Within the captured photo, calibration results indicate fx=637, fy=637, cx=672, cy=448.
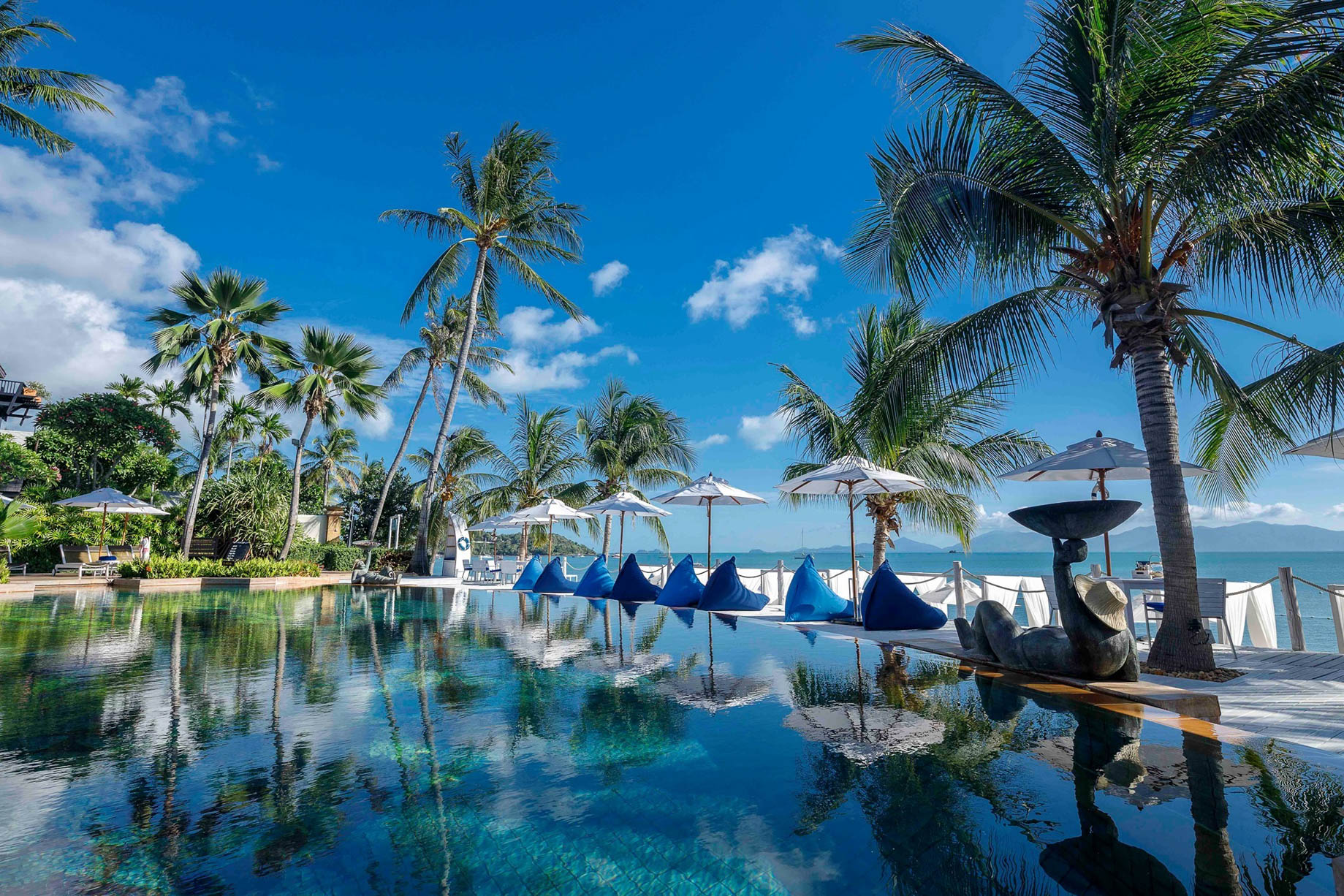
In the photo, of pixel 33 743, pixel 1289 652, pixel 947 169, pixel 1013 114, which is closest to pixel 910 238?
pixel 947 169

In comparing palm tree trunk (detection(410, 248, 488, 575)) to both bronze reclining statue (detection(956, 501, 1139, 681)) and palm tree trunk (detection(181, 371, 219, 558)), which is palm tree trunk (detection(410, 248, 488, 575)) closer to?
palm tree trunk (detection(181, 371, 219, 558))

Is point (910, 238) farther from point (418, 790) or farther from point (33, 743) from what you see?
point (33, 743)

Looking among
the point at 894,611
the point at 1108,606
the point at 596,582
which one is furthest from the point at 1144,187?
the point at 596,582

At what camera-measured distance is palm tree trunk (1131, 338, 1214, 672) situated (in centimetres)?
611

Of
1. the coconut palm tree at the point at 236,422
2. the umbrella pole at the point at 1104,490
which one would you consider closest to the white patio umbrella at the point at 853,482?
the umbrella pole at the point at 1104,490

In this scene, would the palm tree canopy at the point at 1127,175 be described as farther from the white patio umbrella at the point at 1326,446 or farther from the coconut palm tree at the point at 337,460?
the coconut palm tree at the point at 337,460

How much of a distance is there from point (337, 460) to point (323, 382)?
22.7m

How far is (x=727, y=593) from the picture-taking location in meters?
12.5

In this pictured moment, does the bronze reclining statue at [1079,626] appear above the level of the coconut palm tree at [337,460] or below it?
below

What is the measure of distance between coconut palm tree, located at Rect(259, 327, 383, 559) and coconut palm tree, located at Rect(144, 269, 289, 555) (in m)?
1.38

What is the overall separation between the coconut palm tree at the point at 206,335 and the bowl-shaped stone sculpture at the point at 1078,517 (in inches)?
829

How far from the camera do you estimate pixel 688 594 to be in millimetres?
13133

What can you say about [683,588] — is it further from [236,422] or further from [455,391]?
[236,422]

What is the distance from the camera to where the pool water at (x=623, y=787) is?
2496 mm
